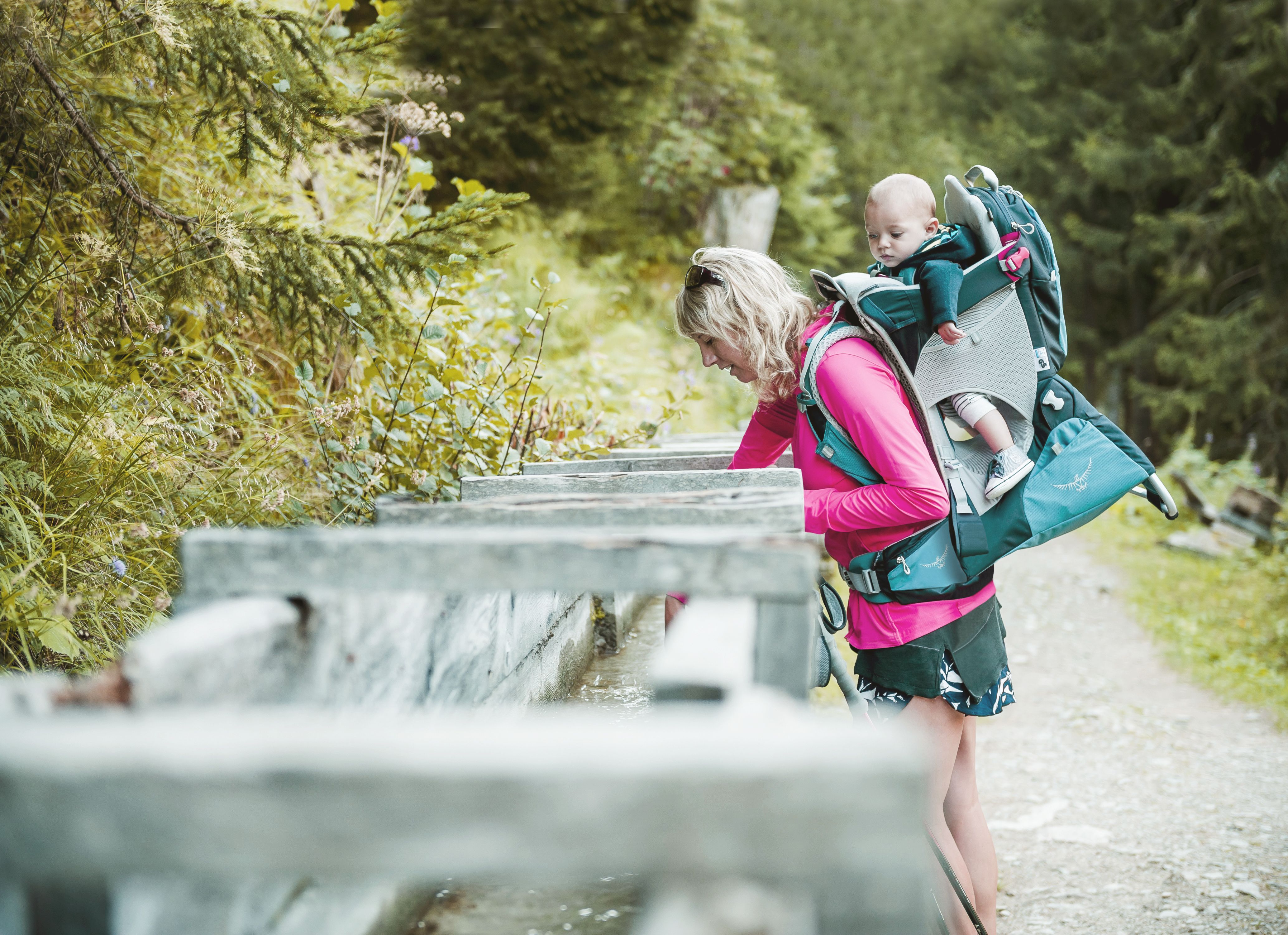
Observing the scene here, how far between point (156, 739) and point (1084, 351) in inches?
923

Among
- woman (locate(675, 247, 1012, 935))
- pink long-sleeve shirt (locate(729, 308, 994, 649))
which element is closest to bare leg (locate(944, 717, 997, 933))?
woman (locate(675, 247, 1012, 935))

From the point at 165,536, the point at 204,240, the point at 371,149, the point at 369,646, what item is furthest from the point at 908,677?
the point at 371,149

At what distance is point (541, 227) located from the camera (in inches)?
375

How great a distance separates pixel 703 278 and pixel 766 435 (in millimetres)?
524

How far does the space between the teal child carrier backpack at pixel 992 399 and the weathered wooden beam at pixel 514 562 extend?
1047 mm

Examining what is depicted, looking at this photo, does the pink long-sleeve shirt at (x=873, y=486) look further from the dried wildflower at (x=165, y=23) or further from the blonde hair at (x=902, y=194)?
the dried wildflower at (x=165, y=23)

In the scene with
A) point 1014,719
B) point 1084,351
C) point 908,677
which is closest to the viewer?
point 908,677

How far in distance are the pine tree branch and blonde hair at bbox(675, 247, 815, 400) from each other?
4.86 feet

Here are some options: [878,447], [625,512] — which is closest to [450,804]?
[625,512]

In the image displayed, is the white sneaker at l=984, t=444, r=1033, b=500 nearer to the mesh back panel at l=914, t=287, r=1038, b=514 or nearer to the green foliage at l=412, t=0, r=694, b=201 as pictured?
the mesh back panel at l=914, t=287, r=1038, b=514

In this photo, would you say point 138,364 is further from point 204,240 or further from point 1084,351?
point 1084,351

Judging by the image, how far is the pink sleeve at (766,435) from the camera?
267cm

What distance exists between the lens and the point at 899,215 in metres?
2.83

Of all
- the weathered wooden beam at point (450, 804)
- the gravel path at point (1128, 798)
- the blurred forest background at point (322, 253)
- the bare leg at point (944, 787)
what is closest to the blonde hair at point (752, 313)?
the blurred forest background at point (322, 253)
